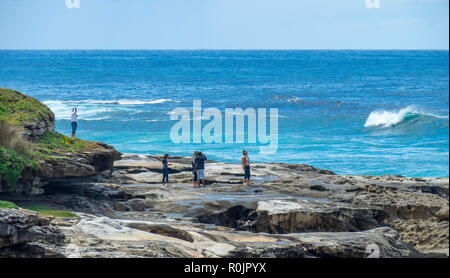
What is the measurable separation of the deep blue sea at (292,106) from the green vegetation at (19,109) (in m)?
13.6

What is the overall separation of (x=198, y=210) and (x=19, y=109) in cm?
578

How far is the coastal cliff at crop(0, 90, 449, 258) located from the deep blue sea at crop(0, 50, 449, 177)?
9.48 meters

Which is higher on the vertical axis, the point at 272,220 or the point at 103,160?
the point at 103,160

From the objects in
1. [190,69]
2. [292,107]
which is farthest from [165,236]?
[190,69]

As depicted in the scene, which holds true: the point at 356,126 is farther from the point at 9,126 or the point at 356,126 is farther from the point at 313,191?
the point at 9,126

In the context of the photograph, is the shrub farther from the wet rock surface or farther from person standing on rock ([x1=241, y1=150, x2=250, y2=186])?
person standing on rock ([x1=241, y1=150, x2=250, y2=186])

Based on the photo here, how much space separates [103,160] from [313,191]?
6164 millimetres

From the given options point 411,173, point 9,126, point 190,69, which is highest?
point 190,69

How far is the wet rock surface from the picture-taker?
10875mm

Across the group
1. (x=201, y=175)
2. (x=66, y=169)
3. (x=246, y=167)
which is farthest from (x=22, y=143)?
(x=246, y=167)

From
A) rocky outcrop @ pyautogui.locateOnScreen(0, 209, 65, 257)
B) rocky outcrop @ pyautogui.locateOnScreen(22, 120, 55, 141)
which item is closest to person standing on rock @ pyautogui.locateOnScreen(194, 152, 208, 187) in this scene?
rocky outcrop @ pyautogui.locateOnScreen(22, 120, 55, 141)

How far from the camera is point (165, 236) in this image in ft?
38.1

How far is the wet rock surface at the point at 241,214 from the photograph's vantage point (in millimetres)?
10875

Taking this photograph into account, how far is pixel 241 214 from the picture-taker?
15305mm
